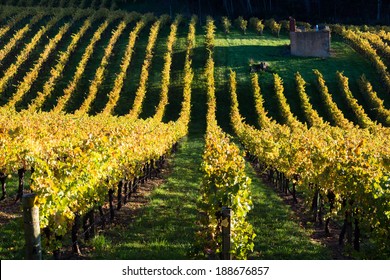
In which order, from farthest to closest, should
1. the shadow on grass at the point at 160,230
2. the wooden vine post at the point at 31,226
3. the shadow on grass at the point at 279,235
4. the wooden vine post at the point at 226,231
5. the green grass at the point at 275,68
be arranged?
the green grass at the point at 275,68 → the shadow on grass at the point at 279,235 → the shadow on grass at the point at 160,230 → the wooden vine post at the point at 226,231 → the wooden vine post at the point at 31,226

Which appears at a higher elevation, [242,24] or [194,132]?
[242,24]

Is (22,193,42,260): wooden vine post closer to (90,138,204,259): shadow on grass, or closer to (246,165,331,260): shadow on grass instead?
(90,138,204,259): shadow on grass

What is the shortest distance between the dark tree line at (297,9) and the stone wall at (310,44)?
2473cm

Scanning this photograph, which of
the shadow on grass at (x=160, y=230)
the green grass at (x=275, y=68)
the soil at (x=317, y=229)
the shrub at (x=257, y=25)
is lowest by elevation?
the soil at (x=317, y=229)

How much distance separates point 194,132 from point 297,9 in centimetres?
5583

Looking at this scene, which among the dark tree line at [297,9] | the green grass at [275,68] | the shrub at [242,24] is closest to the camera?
the green grass at [275,68]

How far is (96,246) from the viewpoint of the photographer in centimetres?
1427

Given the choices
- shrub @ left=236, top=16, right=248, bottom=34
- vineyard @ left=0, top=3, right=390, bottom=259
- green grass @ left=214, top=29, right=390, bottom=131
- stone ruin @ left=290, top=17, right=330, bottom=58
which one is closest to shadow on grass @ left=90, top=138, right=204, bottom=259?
vineyard @ left=0, top=3, right=390, bottom=259

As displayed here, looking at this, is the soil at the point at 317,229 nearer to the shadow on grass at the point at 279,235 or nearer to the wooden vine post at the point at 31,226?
the shadow on grass at the point at 279,235

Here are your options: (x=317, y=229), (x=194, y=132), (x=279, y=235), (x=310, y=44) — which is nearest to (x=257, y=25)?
(x=310, y=44)

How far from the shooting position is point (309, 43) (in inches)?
2825

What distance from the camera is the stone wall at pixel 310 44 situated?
70.8m

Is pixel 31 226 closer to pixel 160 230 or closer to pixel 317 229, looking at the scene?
pixel 160 230

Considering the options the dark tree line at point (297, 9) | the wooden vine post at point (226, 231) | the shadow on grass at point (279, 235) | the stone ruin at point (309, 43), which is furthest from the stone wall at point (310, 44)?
the wooden vine post at point (226, 231)
